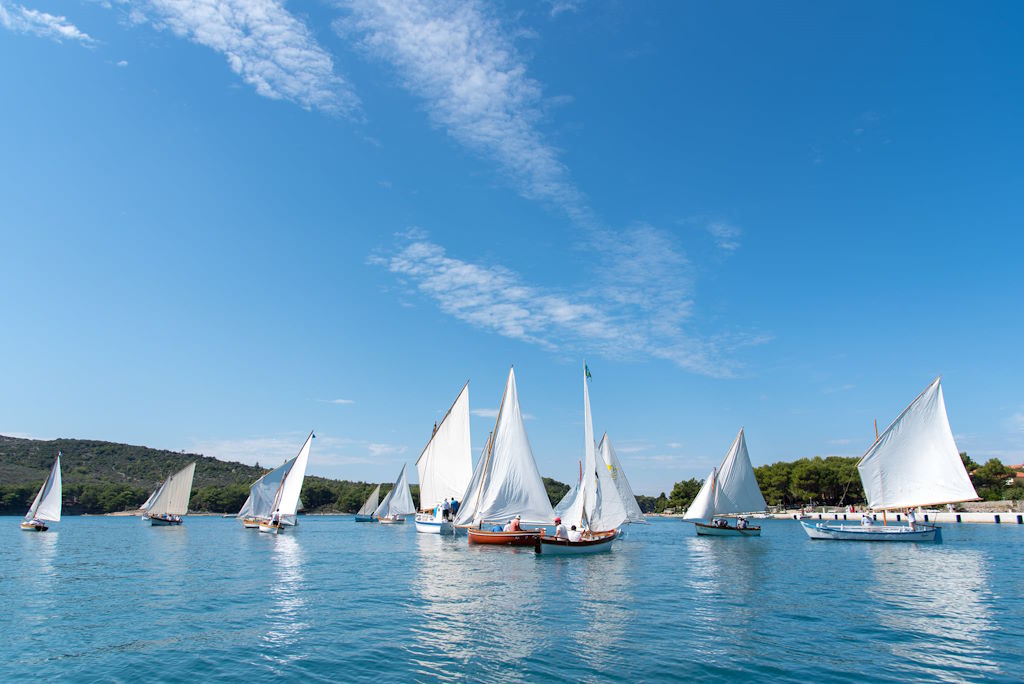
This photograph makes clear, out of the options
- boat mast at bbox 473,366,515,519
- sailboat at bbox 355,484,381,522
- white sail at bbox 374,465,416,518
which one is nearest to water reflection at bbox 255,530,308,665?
boat mast at bbox 473,366,515,519

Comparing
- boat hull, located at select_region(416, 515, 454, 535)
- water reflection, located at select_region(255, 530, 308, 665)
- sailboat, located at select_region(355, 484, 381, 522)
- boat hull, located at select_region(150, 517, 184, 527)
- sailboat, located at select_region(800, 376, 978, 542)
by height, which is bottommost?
water reflection, located at select_region(255, 530, 308, 665)

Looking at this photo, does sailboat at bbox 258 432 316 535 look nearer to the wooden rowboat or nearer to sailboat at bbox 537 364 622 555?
the wooden rowboat

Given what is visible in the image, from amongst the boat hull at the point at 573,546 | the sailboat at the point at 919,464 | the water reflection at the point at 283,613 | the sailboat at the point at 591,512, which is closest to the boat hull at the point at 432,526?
the sailboat at the point at 591,512

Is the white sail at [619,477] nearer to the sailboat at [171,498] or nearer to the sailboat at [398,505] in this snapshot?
the sailboat at [398,505]

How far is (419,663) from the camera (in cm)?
1745

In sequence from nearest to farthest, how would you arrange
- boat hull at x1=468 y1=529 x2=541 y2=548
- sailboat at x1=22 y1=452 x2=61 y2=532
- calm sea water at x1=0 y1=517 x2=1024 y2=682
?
calm sea water at x1=0 y1=517 x2=1024 y2=682 → boat hull at x1=468 y1=529 x2=541 y2=548 → sailboat at x1=22 y1=452 x2=61 y2=532

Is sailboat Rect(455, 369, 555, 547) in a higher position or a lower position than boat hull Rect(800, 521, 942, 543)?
higher

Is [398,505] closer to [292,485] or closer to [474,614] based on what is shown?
[292,485]

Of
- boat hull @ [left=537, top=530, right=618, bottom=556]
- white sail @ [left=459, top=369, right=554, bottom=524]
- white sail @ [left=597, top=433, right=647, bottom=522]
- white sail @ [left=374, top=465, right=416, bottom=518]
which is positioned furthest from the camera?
white sail @ [left=374, top=465, right=416, bottom=518]

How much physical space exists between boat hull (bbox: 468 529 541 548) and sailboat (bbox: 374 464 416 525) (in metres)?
57.5

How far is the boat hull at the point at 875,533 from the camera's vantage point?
59.9m

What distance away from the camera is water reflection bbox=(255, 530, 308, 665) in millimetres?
19062

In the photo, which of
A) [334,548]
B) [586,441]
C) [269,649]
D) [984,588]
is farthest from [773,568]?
[334,548]

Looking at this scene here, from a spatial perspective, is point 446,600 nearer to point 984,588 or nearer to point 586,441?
point 586,441
